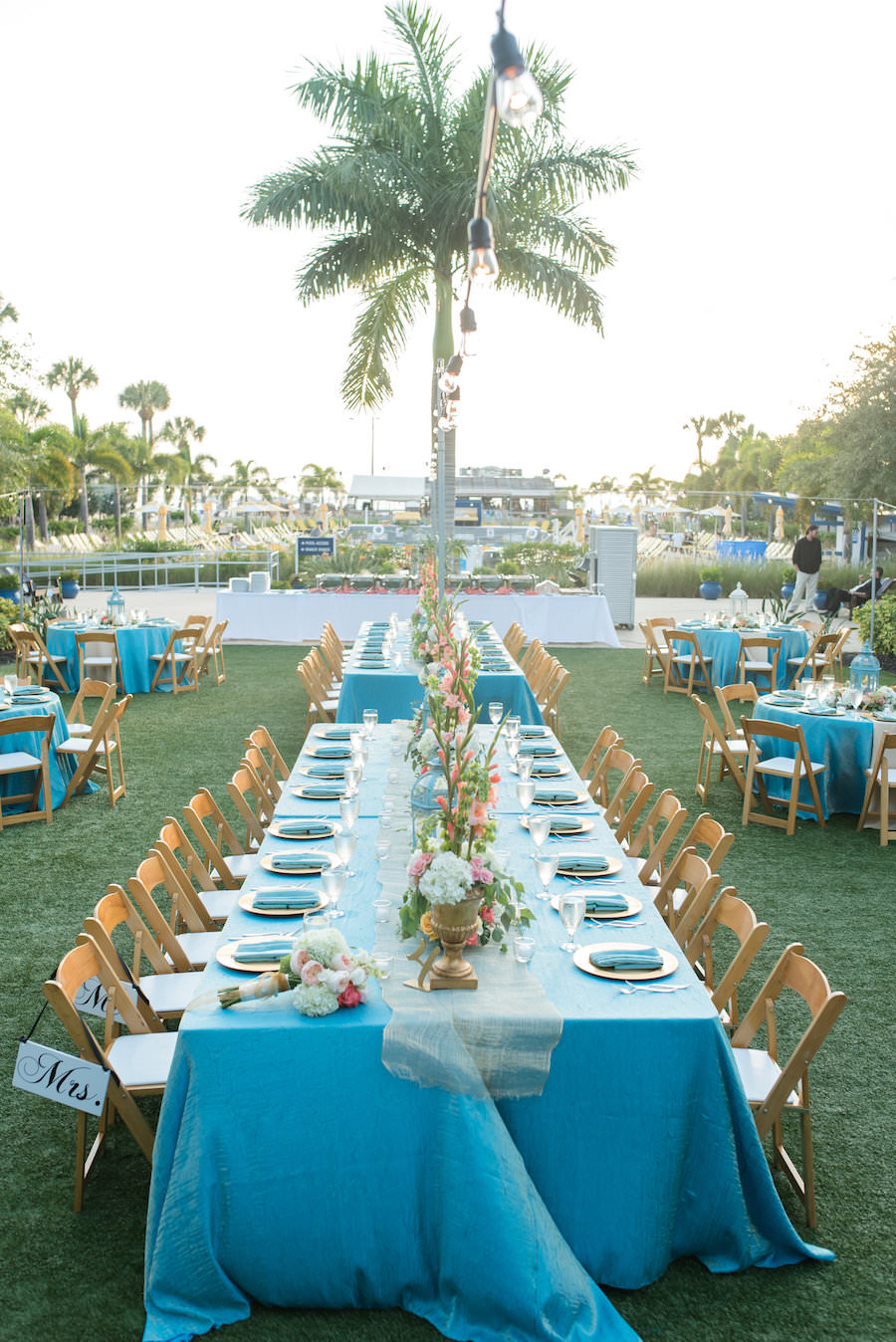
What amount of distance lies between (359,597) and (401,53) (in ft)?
30.2

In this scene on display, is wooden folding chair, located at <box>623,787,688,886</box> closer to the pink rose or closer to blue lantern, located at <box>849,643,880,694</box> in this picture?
the pink rose

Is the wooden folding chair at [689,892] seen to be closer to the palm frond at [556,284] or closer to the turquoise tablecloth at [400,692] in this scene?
the turquoise tablecloth at [400,692]

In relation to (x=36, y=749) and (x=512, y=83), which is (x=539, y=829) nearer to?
(x=512, y=83)

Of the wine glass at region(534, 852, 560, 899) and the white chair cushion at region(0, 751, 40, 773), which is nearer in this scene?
the wine glass at region(534, 852, 560, 899)

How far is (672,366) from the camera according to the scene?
124 feet

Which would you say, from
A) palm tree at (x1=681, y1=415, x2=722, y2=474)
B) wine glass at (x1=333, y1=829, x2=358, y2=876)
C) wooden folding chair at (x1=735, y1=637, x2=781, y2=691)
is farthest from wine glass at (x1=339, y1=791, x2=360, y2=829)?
palm tree at (x1=681, y1=415, x2=722, y2=474)

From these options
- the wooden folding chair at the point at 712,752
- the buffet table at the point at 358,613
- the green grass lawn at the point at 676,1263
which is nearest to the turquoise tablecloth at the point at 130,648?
the green grass lawn at the point at 676,1263

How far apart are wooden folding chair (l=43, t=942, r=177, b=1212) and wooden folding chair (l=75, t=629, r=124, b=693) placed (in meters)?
9.05

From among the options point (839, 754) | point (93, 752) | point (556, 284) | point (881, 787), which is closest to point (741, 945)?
point (881, 787)

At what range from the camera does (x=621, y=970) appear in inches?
129

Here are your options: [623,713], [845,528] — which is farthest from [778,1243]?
[845,528]

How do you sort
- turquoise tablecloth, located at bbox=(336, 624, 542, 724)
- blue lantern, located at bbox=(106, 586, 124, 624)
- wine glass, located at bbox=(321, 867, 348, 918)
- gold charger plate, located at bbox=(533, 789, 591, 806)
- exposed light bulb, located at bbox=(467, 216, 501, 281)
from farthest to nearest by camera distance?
blue lantern, located at bbox=(106, 586, 124, 624), turquoise tablecloth, located at bbox=(336, 624, 542, 724), gold charger plate, located at bbox=(533, 789, 591, 806), exposed light bulb, located at bbox=(467, 216, 501, 281), wine glass, located at bbox=(321, 867, 348, 918)

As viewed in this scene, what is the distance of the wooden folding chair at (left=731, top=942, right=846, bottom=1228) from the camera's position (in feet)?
10.3

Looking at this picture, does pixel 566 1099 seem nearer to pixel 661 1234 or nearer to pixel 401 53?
pixel 661 1234
